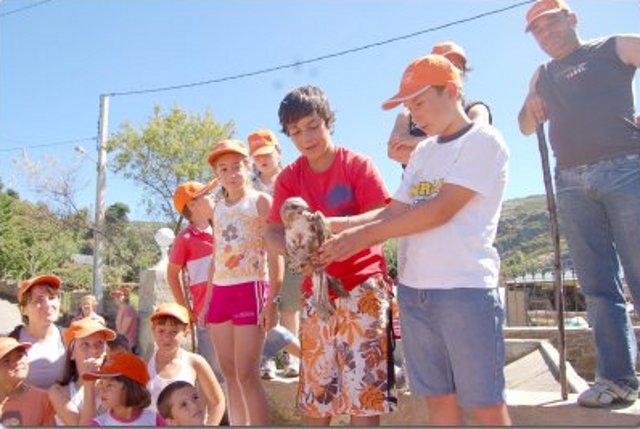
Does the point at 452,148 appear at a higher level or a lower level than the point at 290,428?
higher

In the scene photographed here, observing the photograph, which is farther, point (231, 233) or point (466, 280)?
point (231, 233)

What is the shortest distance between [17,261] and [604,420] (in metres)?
24.5

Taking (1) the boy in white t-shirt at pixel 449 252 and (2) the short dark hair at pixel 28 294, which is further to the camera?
(2) the short dark hair at pixel 28 294

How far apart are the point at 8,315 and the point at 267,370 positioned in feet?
53.0

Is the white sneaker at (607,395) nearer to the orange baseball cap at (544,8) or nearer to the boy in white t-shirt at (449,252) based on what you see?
the boy in white t-shirt at (449,252)

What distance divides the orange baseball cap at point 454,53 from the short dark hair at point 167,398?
2.09 meters

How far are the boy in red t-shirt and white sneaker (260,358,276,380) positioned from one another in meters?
1.42

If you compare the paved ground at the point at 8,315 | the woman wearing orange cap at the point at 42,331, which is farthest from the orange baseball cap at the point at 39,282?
the paved ground at the point at 8,315

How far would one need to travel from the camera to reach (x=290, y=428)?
249 centimetres

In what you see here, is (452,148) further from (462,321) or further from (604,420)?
(604,420)

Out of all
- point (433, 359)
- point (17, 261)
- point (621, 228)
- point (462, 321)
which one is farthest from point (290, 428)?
point (17, 261)

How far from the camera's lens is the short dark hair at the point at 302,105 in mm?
2658

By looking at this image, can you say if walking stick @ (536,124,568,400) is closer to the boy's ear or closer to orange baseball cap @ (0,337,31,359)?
the boy's ear

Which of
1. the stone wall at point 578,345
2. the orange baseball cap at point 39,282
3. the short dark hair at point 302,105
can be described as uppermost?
the short dark hair at point 302,105
